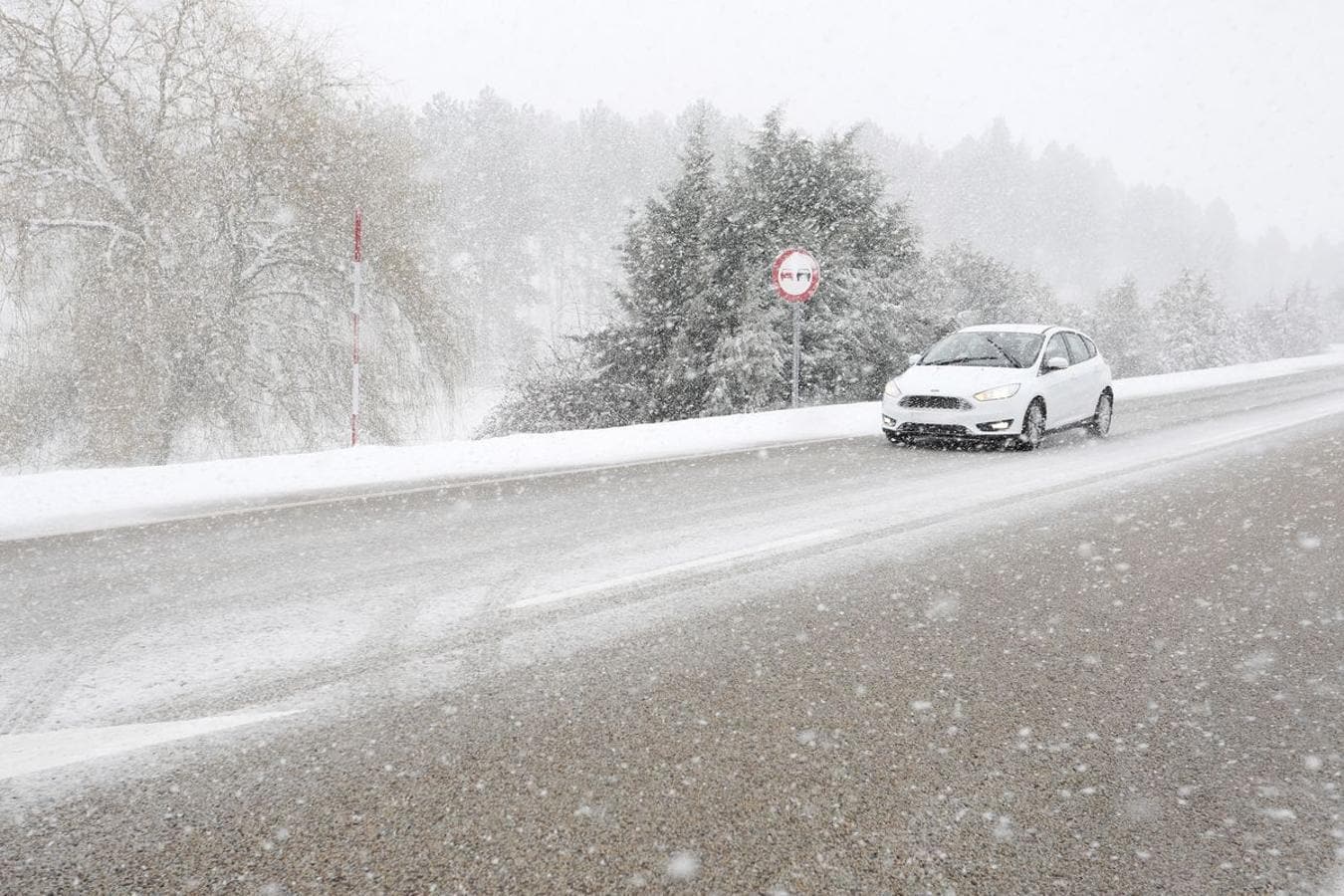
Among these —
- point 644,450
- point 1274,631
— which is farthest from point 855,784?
point 644,450

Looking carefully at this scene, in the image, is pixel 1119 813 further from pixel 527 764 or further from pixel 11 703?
pixel 11 703

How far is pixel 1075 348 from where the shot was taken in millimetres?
12898

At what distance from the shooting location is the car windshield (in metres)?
11.8

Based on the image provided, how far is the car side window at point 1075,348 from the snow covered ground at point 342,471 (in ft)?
9.60

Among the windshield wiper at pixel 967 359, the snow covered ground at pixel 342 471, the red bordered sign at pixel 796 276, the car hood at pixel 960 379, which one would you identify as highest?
the red bordered sign at pixel 796 276

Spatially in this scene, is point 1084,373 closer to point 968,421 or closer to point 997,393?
point 997,393

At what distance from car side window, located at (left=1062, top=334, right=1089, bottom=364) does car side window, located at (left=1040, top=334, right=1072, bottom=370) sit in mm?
114

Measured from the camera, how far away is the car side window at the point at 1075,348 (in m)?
12.7

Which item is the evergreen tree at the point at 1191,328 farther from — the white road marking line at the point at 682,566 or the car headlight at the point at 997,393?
the white road marking line at the point at 682,566

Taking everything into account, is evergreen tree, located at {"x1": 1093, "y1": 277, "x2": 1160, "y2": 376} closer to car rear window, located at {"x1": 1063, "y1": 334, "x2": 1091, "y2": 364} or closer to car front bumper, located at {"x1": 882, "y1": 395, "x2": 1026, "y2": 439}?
car rear window, located at {"x1": 1063, "y1": 334, "x2": 1091, "y2": 364}

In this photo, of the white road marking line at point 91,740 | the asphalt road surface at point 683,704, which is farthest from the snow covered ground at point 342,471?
the white road marking line at point 91,740

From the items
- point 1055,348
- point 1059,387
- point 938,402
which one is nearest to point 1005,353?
point 1059,387

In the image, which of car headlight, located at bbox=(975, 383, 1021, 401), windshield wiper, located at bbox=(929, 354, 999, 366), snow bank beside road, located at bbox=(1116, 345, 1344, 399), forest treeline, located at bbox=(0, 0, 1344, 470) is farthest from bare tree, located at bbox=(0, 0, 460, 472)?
snow bank beside road, located at bbox=(1116, 345, 1344, 399)

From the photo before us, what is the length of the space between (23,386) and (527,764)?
1483 cm
